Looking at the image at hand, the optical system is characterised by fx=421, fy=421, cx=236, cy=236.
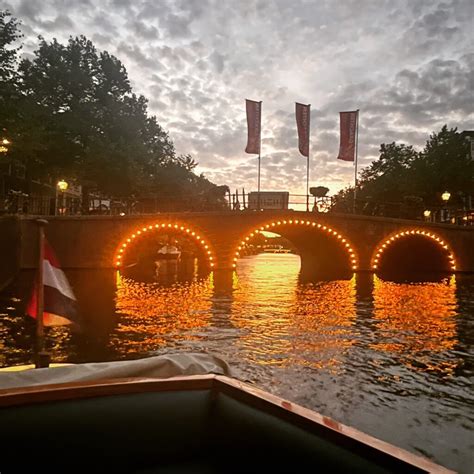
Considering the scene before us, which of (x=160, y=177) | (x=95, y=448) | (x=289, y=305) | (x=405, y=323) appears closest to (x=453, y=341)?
(x=405, y=323)

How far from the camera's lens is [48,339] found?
30.3ft

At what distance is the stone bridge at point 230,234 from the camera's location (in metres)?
27.1

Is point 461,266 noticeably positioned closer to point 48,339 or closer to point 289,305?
point 289,305

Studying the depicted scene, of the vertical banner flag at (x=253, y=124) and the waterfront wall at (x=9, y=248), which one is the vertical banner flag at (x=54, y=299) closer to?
the waterfront wall at (x=9, y=248)

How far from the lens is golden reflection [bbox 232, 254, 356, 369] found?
27.2 ft

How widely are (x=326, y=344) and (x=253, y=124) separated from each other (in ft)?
73.2

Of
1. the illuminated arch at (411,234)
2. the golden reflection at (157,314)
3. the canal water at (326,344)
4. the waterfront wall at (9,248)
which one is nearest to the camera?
the canal water at (326,344)

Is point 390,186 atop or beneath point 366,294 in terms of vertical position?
atop

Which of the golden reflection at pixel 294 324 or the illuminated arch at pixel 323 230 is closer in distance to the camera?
the golden reflection at pixel 294 324

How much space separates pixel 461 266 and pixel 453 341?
73.7ft

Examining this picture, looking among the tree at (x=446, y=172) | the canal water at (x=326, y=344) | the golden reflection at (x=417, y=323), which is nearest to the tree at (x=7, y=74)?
the canal water at (x=326, y=344)

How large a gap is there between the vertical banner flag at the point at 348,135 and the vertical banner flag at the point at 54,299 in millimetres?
27707

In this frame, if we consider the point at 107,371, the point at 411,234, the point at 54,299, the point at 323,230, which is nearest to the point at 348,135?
the point at 323,230

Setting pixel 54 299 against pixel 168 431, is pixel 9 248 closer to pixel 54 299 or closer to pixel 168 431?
pixel 54 299
